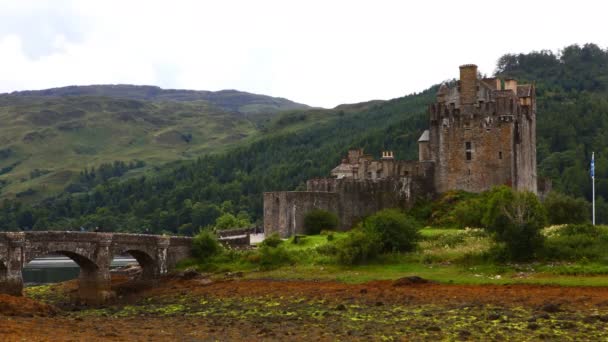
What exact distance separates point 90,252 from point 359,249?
54.7 feet

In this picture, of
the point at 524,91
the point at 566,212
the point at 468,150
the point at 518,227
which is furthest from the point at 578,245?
the point at 524,91

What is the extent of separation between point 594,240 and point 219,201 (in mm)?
145091

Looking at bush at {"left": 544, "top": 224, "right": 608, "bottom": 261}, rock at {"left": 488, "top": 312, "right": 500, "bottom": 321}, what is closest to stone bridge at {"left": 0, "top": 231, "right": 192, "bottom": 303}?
bush at {"left": 544, "top": 224, "right": 608, "bottom": 261}

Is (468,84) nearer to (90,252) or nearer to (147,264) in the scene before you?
(147,264)

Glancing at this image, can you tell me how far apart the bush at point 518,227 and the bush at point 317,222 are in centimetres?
1710

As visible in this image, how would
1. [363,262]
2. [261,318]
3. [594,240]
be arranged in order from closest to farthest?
[261,318]
[594,240]
[363,262]

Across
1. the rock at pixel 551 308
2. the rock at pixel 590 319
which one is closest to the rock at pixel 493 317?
the rock at pixel 551 308

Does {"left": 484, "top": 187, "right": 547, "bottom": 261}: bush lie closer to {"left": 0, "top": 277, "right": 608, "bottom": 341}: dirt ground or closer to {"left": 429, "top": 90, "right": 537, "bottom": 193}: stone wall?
{"left": 0, "top": 277, "right": 608, "bottom": 341}: dirt ground

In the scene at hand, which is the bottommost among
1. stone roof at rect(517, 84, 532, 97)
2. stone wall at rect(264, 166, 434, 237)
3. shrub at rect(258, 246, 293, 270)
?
shrub at rect(258, 246, 293, 270)

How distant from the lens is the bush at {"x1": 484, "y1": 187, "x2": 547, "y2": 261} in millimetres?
52250

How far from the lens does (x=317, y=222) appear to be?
71875 millimetres

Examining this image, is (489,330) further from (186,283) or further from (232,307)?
(186,283)

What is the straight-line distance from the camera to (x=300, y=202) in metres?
72.3

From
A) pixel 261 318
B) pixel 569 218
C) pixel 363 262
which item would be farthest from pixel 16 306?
pixel 569 218
